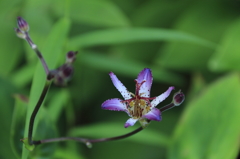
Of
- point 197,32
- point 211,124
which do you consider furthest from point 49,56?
point 197,32

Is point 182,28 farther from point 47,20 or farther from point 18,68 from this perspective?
point 18,68

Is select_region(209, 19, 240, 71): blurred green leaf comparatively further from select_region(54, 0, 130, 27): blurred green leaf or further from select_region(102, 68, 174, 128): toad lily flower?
select_region(102, 68, 174, 128): toad lily flower

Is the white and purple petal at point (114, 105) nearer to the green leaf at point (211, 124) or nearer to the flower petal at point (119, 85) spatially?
the flower petal at point (119, 85)

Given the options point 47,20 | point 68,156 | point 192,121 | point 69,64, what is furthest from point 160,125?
point 69,64

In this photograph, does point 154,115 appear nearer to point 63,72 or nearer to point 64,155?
point 63,72

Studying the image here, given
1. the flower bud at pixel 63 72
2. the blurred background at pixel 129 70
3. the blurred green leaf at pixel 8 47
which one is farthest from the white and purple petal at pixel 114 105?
the blurred green leaf at pixel 8 47
